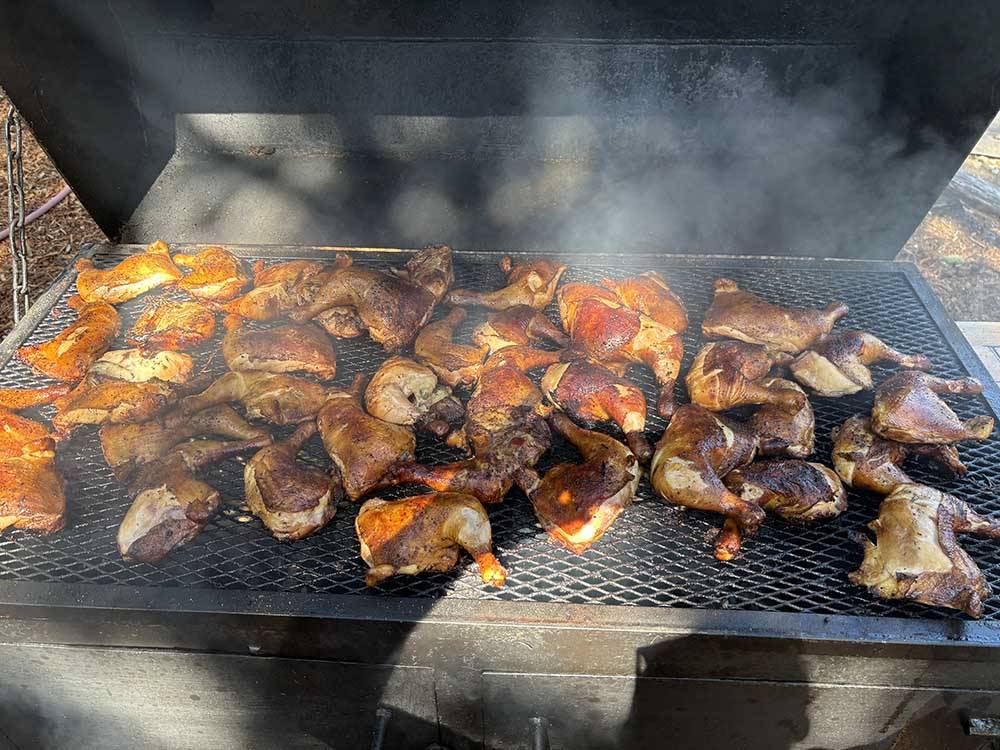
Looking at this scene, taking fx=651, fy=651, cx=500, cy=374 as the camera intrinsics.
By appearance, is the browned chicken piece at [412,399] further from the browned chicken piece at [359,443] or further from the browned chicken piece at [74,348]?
the browned chicken piece at [74,348]

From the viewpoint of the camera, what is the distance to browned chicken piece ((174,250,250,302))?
3283 mm

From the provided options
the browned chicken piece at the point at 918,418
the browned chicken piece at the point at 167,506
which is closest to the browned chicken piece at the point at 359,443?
the browned chicken piece at the point at 167,506

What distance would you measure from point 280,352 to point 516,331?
1.06 metres

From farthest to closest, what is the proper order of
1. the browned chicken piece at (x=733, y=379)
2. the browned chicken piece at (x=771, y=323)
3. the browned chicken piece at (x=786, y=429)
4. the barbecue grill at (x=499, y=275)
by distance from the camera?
the browned chicken piece at (x=771, y=323) → the browned chicken piece at (x=733, y=379) → the browned chicken piece at (x=786, y=429) → the barbecue grill at (x=499, y=275)

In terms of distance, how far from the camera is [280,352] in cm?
287

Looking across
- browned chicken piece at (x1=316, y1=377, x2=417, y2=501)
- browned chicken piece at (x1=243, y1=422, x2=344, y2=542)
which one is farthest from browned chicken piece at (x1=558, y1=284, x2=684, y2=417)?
browned chicken piece at (x1=243, y1=422, x2=344, y2=542)

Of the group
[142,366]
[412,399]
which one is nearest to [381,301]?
[412,399]

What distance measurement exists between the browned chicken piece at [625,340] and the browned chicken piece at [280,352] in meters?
1.15

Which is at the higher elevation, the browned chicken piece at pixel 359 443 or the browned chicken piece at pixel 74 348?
the browned chicken piece at pixel 359 443

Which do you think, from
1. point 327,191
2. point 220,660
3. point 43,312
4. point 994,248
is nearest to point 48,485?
point 220,660

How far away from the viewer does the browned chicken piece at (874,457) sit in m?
2.46

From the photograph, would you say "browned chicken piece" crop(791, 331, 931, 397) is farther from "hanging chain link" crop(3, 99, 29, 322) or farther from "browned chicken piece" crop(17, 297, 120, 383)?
"hanging chain link" crop(3, 99, 29, 322)

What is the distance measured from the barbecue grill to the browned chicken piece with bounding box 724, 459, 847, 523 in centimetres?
8

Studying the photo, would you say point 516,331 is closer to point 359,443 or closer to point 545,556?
point 359,443
